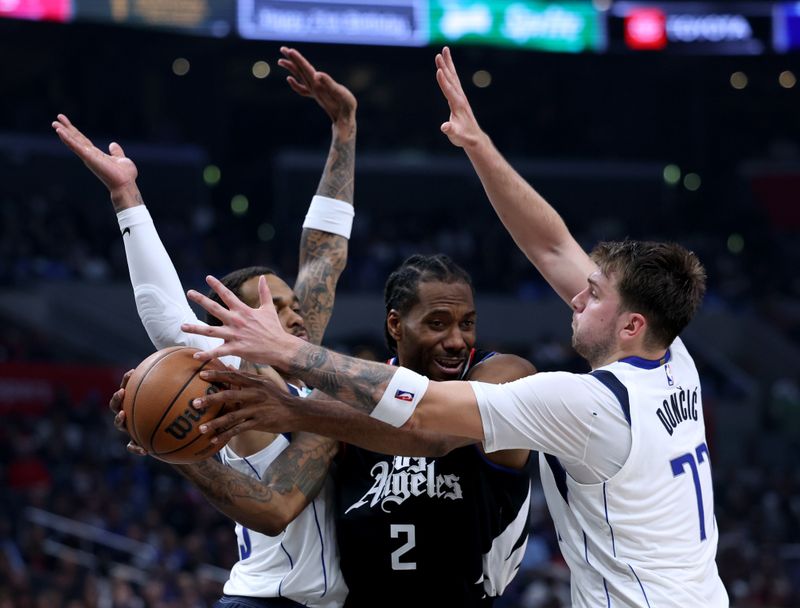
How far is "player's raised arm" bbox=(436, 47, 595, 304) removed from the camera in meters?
4.23

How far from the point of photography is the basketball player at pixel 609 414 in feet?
11.1

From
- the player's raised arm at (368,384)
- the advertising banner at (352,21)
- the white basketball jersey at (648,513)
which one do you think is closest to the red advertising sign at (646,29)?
→ the advertising banner at (352,21)

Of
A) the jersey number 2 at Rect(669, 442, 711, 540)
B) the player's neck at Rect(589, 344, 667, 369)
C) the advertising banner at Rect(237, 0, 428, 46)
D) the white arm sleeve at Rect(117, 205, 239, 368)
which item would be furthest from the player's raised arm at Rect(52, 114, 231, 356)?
the advertising banner at Rect(237, 0, 428, 46)

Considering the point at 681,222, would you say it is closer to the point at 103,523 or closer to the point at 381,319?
the point at 381,319

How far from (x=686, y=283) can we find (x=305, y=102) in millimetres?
19799

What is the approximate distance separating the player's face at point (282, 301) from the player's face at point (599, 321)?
3.66 feet

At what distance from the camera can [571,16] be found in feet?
58.4

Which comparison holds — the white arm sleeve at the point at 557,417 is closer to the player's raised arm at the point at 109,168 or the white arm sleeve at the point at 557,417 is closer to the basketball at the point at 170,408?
Answer: the basketball at the point at 170,408

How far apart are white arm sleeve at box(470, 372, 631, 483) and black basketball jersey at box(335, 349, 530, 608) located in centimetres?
52

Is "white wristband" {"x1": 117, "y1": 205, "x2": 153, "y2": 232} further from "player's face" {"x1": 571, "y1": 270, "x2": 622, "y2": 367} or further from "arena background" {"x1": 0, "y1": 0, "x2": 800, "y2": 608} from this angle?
"arena background" {"x1": 0, "y1": 0, "x2": 800, "y2": 608}

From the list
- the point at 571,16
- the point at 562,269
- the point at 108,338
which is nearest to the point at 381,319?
the point at 108,338

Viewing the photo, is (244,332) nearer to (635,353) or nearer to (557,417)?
(557,417)

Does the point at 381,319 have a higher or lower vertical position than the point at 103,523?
higher

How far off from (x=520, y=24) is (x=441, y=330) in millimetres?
14392
